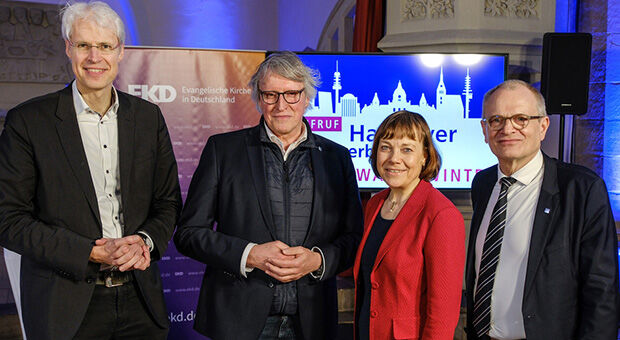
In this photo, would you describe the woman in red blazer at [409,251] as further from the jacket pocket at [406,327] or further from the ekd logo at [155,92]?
the ekd logo at [155,92]

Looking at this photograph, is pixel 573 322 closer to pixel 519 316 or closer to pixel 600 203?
pixel 519 316

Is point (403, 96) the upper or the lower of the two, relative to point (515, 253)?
upper

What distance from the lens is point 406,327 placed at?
161 cm

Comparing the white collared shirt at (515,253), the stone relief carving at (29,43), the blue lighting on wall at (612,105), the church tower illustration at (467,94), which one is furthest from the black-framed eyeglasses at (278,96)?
the stone relief carving at (29,43)

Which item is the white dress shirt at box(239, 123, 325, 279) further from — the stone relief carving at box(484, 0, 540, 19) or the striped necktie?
the stone relief carving at box(484, 0, 540, 19)

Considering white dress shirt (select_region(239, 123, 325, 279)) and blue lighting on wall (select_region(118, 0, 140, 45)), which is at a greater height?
Result: blue lighting on wall (select_region(118, 0, 140, 45))

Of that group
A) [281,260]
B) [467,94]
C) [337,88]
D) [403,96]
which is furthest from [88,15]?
[467,94]

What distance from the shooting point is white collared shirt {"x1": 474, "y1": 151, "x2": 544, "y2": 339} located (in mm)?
1763

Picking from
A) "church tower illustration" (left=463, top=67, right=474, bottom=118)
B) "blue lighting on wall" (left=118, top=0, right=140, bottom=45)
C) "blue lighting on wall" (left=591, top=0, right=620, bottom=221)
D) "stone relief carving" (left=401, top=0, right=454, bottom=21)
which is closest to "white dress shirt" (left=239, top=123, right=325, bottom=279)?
"church tower illustration" (left=463, top=67, right=474, bottom=118)

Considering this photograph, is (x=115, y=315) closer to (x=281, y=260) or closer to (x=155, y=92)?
(x=281, y=260)

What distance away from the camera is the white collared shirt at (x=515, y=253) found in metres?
1.76

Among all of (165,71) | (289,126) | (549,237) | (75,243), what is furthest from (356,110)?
(75,243)

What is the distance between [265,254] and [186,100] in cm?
206

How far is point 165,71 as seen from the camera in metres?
3.52
